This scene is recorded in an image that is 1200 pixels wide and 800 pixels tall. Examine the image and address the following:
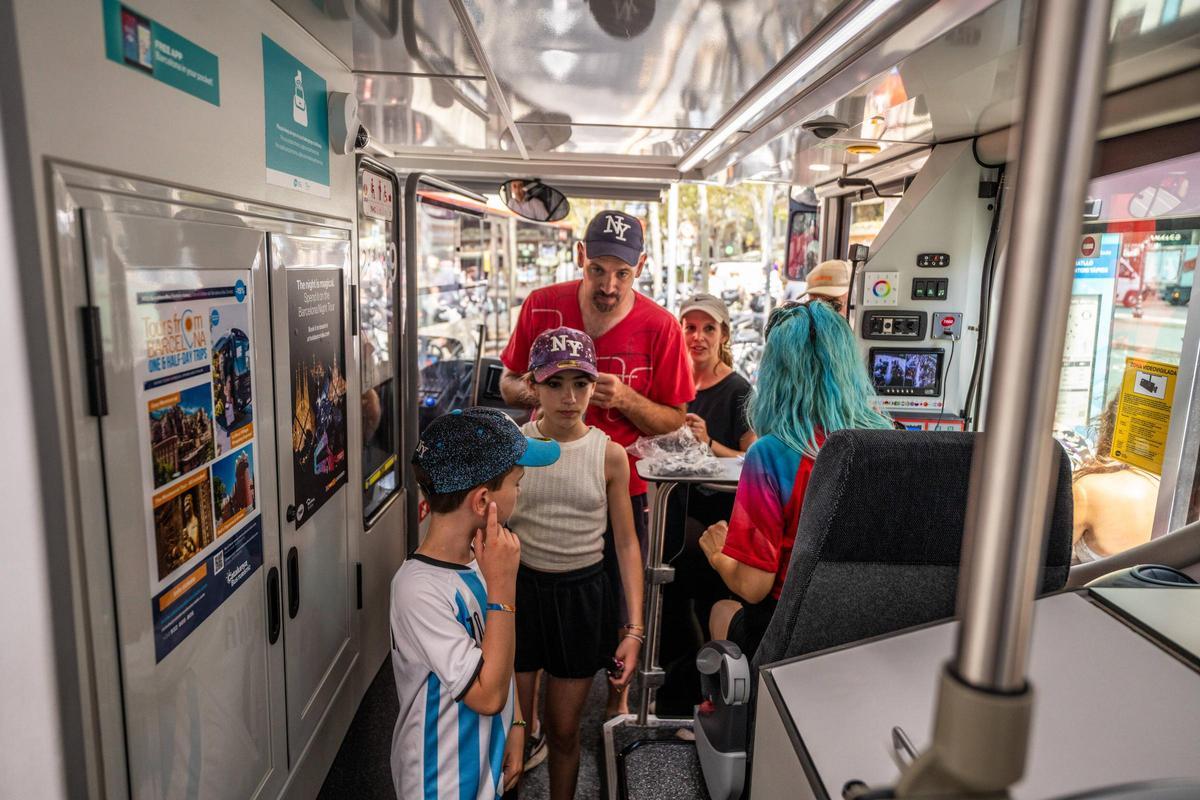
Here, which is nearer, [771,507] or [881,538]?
[881,538]

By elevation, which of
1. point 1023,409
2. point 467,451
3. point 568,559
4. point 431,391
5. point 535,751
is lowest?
point 535,751

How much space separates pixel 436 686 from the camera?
170cm

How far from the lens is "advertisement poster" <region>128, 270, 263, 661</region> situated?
146 cm

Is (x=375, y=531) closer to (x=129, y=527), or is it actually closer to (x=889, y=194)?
(x=129, y=527)

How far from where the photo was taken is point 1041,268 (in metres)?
0.38

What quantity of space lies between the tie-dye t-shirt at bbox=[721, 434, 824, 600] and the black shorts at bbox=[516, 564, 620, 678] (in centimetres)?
57

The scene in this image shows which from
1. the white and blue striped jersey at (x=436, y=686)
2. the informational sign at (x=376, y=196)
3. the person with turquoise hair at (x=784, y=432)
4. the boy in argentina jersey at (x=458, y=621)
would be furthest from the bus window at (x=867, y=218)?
the white and blue striped jersey at (x=436, y=686)

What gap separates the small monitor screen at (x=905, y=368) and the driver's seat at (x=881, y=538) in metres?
3.16

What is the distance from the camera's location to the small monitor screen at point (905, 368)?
15.0 ft

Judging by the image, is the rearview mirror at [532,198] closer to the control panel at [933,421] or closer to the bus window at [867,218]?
the bus window at [867,218]

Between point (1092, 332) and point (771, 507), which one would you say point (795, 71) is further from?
point (1092, 332)

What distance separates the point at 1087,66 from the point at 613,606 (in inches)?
94.1

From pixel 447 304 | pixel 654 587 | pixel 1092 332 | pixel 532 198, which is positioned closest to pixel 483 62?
pixel 654 587

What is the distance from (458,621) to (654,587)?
48.0 inches
